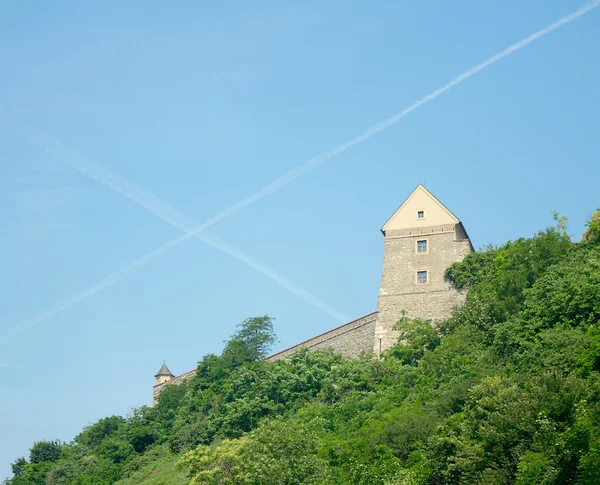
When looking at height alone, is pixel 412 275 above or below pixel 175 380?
above

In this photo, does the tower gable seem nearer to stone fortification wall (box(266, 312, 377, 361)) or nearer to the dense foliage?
the dense foliage

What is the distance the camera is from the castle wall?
4341cm

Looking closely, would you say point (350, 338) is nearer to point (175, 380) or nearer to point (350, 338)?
point (350, 338)

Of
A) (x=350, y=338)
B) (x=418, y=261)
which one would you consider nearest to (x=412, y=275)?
(x=418, y=261)

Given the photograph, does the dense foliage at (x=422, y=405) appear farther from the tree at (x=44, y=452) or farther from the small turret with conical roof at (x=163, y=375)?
the small turret with conical roof at (x=163, y=375)

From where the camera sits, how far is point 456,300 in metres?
43.1

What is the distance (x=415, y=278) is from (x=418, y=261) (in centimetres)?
83

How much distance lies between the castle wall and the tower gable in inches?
10.9

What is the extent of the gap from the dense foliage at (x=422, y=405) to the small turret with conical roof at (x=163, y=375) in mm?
10034

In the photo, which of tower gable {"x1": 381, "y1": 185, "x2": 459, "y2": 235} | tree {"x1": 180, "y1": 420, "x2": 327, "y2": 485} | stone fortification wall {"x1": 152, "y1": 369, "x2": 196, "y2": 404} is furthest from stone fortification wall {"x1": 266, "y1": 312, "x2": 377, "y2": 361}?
tree {"x1": 180, "y1": 420, "x2": 327, "y2": 485}

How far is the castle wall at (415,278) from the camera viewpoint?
1709 inches

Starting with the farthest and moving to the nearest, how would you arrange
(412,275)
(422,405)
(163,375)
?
1. (163,375)
2. (412,275)
3. (422,405)

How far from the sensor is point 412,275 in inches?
1762

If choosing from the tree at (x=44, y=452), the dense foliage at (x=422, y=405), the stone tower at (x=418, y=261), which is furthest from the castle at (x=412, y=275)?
the tree at (x=44, y=452)
